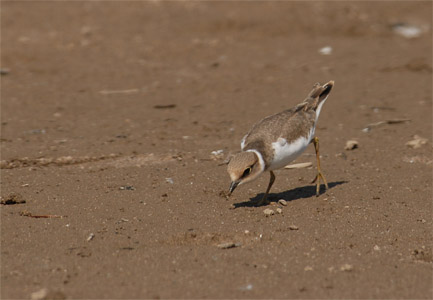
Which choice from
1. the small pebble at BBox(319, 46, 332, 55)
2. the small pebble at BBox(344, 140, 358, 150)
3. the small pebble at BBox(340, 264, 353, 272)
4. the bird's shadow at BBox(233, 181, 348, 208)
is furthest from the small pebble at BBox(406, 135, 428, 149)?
the small pebble at BBox(319, 46, 332, 55)

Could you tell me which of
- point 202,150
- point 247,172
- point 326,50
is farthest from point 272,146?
point 326,50

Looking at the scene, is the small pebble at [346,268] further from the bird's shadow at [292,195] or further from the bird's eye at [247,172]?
the bird's shadow at [292,195]

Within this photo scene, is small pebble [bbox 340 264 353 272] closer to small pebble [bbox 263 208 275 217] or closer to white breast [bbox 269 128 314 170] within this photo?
small pebble [bbox 263 208 275 217]

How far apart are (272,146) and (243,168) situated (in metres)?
0.53

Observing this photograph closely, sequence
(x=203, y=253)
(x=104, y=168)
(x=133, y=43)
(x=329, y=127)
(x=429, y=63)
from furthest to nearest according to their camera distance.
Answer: (x=133, y=43)
(x=429, y=63)
(x=329, y=127)
(x=104, y=168)
(x=203, y=253)

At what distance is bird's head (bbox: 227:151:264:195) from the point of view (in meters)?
6.88

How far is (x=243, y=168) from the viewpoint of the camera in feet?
22.5

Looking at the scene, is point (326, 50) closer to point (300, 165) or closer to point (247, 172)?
point (300, 165)

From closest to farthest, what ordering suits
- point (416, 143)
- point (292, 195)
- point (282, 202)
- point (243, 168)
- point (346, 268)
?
1. point (346, 268)
2. point (243, 168)
3. point (282, 202)
4. point (292, 195)
5. point (416, 143)

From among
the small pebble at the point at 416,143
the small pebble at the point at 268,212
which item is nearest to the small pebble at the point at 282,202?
the small pebble at the point at 268,212

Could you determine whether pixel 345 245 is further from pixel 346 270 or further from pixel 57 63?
pixel 57 63

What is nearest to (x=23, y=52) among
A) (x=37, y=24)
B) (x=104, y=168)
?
(x=37, y=24)

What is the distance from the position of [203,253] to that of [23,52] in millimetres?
10326

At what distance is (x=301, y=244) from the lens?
6363 mm
